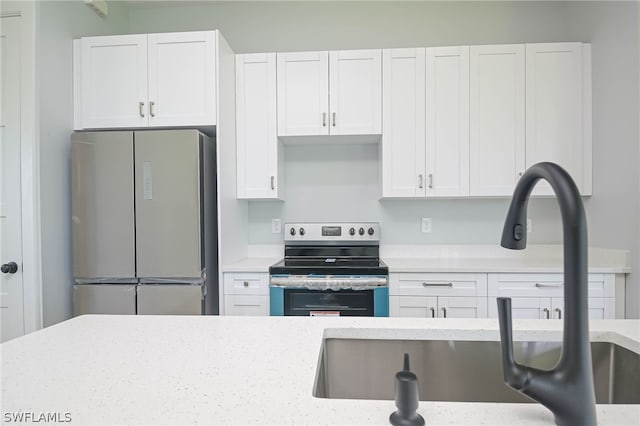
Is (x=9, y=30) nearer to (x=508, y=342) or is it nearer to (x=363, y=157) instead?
(x=363, y=157)

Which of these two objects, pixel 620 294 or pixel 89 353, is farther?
pixel 620 294

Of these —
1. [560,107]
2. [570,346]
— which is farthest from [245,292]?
[560,107]

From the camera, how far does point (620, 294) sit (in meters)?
2.10

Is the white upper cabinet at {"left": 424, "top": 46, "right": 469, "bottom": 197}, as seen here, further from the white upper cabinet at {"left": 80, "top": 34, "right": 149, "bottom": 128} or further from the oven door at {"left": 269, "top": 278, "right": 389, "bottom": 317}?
the white upper cabinet at {"left": 80, "top": 34, "right": 149, "bottom": 128}

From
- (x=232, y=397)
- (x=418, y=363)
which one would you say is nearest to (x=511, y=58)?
(x=418, y=363)

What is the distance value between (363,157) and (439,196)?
2.30 ft

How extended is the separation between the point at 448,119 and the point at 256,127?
1.43 m

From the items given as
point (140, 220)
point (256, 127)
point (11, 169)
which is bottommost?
point (140, 220)

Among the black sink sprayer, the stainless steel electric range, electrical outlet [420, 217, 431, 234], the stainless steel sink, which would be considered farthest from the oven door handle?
the black sink sprayer

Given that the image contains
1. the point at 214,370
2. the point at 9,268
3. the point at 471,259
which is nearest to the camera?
the point at 214,370

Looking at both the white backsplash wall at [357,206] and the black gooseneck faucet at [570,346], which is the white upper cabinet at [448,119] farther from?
the black gooseneck faucet at [570,346]

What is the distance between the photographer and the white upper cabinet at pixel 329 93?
2475 millimetres

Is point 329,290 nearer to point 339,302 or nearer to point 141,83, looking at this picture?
point 339,302

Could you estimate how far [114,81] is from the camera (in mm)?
2291
